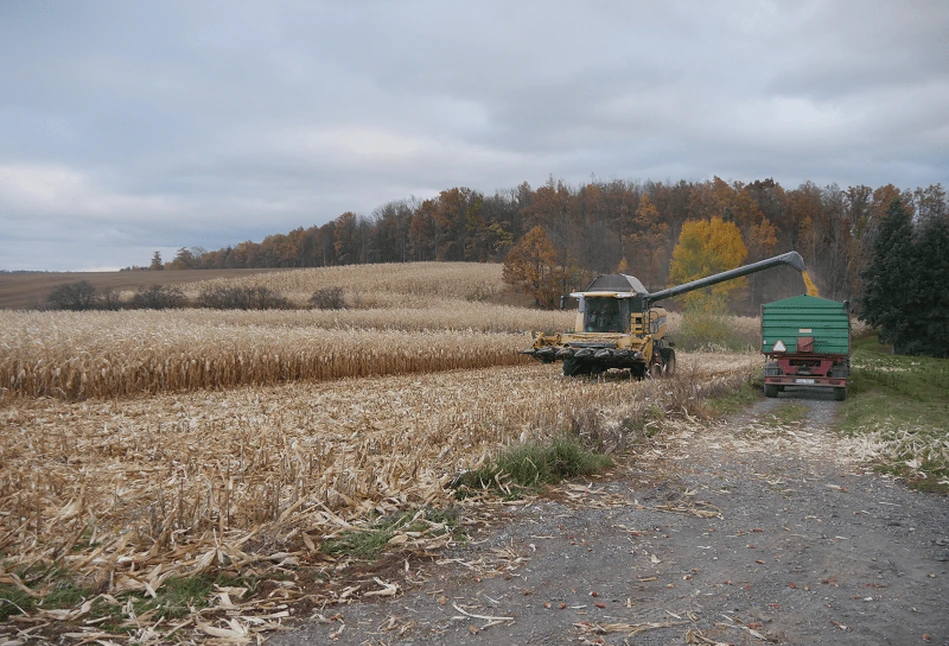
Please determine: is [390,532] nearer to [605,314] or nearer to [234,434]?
[234,434]

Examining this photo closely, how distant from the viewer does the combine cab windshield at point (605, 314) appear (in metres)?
17.8

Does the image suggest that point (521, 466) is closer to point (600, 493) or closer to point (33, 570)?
point (600, 493)

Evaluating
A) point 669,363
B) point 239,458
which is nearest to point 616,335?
point 669,363

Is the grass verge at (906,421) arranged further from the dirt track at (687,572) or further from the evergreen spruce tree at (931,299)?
the evergreen spruce tree at (931,299)

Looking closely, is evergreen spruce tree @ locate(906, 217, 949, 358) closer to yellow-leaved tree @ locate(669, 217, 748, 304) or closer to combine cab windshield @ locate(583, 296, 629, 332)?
yellow-leaved tree @ locate(669, 217, 748, 304)

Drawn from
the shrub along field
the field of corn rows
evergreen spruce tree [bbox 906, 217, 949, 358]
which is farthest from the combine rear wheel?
evergreen spruce tree [bbox 906, 217, 949, 358]

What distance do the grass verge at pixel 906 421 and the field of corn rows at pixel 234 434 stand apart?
9.59 feet

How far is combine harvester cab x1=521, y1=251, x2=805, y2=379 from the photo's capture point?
16.3m

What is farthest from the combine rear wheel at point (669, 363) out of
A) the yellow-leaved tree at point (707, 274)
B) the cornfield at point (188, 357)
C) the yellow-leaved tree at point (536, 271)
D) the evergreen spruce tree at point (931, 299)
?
the yellow-leaved tree at point (536, 271)

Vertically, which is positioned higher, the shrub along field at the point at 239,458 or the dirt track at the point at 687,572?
the shrub along field at the point at 239,458

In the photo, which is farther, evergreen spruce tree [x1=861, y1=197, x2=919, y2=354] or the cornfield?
evergreen spruce tree [x1=861, y1=197, x2=919, y2=354]

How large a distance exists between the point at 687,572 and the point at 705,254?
4242 cm

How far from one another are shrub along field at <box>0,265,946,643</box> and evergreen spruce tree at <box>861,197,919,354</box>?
26.4 meters

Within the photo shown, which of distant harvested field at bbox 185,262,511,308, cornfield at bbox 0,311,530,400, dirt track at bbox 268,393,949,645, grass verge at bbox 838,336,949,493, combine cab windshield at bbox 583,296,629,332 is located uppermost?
distant harvested field at bbox 185,262,511,308
